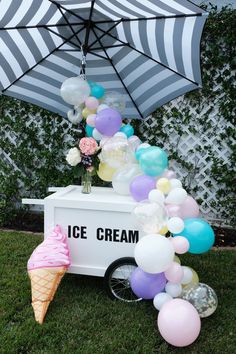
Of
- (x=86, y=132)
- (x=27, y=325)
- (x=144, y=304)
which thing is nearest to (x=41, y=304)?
(x=27, y=325)

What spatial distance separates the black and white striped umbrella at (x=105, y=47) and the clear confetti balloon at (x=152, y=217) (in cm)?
106

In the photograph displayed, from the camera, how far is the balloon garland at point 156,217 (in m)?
2.39

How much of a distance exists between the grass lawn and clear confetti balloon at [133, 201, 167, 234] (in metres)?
0.63

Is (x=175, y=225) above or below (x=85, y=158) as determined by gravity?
below

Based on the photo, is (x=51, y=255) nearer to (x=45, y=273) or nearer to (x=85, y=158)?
(x=45, y=273)

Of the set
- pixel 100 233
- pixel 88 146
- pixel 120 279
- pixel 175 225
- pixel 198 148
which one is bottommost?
pixel 120 279

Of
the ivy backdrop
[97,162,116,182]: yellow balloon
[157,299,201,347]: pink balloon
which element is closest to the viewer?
[157,299,201,347]: pink balloon

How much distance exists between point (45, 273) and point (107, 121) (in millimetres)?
1134

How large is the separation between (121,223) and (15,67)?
152 centimetres

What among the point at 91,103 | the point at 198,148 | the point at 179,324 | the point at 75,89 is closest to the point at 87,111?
the point at 91,103

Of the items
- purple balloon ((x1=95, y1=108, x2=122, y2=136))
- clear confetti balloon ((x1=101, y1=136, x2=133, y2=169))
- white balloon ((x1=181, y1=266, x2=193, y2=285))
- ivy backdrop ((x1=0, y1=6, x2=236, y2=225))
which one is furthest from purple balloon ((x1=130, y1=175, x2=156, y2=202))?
ivy backdrop ((x1=0, y1=6, x2=236, y2=225))

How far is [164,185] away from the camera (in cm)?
270

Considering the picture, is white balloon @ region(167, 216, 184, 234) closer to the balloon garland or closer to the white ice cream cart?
the balloon garland

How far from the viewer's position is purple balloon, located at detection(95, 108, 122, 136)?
297 cm
